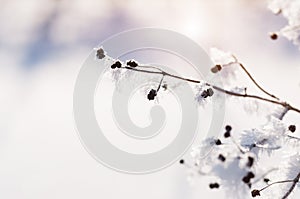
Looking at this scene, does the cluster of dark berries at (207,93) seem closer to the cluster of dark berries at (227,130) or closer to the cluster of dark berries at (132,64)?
the cluster of dark berries at (227,130)

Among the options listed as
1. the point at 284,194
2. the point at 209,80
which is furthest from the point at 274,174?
the point at 209,80

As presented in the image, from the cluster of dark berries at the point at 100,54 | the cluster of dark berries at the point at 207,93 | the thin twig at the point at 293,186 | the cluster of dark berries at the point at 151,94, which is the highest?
the cluster of dark berries at the point at 100,54

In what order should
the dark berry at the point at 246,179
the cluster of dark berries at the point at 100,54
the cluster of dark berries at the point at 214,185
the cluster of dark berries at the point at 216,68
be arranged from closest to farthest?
the dark berry at the point at 246,179 → the cluster of dark berries at the point at 214,185 → the cluster of dark berries at the point at 216,68 → the cluster of dark berries at the point at 100,54

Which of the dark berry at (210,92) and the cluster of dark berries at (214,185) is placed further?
the dark berry at (210,92)

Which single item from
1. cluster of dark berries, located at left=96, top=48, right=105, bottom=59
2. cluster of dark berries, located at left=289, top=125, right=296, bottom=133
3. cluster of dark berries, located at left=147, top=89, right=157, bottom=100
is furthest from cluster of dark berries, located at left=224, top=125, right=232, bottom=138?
cluster of dark berries, located at left=96, top=48, right=105, bottom=59

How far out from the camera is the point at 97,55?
13.3ft

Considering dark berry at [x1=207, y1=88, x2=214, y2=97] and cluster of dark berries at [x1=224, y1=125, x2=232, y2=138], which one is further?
dark berry at [x1=207, y1=88, x2=214, y2=97]

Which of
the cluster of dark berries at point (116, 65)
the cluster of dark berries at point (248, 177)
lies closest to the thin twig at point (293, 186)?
the cluster of dark berries at point (248, 177)

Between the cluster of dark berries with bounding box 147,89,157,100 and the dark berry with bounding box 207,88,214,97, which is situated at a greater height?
the cluster of dark berries with bounding box 147,89,157,100

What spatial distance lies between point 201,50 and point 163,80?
0.43 metres

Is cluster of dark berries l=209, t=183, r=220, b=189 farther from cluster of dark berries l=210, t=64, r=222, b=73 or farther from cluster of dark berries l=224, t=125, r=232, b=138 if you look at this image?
cluster of dark berries l=210, t=64, r=222, b=73

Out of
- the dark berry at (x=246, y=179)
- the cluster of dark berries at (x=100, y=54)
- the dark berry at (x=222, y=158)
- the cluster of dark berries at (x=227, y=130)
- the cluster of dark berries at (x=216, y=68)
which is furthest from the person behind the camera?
the cluster of dark berries at (x=100, y=54)

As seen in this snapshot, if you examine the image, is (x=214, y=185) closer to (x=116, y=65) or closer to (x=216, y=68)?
(x=216, y=68)

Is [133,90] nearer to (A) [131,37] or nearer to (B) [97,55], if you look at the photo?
(B) [97,55]
